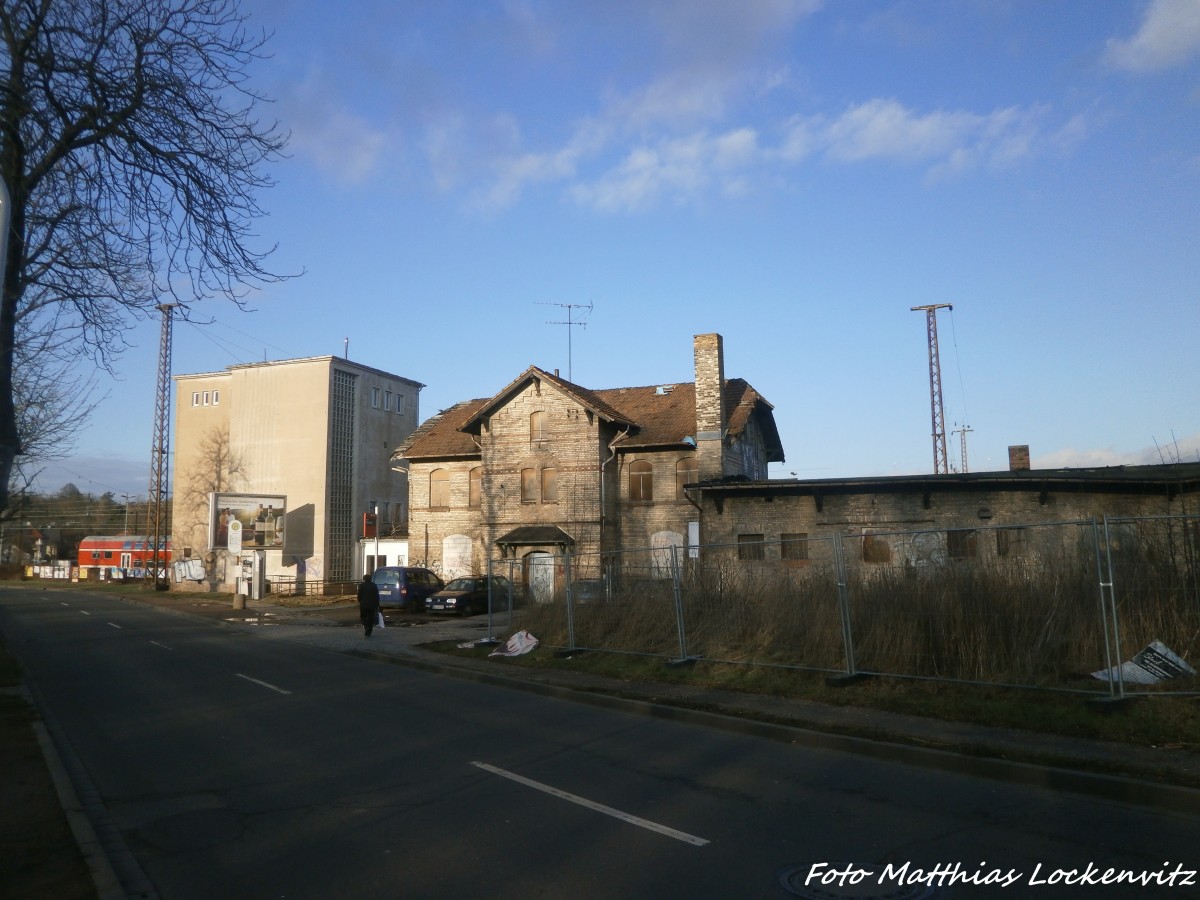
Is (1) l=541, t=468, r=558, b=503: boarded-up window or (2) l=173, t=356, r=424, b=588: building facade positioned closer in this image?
(1) l=541, t=468, r=558, b=503: boarded-up window

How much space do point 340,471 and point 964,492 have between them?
36263 mm

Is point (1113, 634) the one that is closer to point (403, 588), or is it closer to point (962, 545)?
point (962, 545)

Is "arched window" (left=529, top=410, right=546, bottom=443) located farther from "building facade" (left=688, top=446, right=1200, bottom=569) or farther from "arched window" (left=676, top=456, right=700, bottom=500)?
"building facade" (left=688, top=446, right=1200, bottom=569)

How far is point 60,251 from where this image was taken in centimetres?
1118

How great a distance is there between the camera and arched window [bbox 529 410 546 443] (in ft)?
121

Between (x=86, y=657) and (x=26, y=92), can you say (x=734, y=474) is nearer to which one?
(x=86, y=657)

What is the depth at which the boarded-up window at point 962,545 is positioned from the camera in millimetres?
11969

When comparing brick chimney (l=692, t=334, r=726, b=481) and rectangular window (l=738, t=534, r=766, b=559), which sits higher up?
brick chimney (l=692, t=334, r=726, b=481)

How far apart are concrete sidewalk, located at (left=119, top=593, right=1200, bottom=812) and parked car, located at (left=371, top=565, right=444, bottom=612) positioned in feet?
50.3

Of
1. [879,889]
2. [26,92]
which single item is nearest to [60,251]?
[26,92]

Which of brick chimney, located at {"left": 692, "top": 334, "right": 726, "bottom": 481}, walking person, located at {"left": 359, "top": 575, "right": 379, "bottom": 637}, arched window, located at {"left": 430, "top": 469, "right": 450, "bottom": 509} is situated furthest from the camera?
arched window, located at {"left": 430, "top": 469, "right": 450, "bottom": 509}

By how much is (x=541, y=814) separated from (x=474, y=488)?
33.1 metres

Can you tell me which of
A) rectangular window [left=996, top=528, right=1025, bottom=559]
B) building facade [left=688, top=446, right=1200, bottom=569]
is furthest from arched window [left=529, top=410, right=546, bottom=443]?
rectangular window [left=996, top=528, right=1025, bottom=559]

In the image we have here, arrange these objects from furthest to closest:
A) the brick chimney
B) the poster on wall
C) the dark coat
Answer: the poster on wall
the brick chimney
the dark coat
